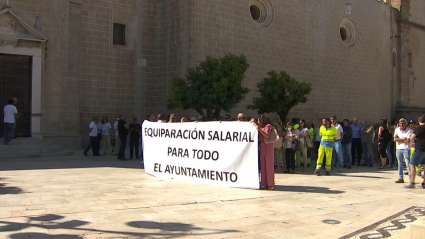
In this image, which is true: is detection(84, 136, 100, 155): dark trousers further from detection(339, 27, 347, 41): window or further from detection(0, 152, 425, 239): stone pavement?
detection(339, 27, 347, 41): window

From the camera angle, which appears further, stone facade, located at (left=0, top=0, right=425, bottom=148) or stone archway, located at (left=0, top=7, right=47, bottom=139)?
stone facade, located at (left=0, top=0, right=425, bottom=148)

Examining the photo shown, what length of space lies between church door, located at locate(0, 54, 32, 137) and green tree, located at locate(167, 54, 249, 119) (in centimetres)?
540

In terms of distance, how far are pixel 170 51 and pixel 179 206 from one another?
12.9 m

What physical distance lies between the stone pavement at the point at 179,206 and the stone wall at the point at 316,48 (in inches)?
388

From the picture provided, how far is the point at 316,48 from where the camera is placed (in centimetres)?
2403

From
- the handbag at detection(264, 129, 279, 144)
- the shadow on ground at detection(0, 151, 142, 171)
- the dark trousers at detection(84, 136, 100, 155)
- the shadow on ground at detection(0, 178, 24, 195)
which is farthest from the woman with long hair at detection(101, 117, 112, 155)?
the handbag at detection(264, 129, 279, 144)

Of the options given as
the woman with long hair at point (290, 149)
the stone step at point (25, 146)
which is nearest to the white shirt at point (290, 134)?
the woman with long hair at point (290, 149)

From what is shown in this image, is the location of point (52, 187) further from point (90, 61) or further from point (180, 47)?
point (180, 47)

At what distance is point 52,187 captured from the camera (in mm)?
8320

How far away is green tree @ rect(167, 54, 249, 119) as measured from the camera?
1398 cm

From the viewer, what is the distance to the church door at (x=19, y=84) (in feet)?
49.2

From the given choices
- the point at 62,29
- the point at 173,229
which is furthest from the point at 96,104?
the point at 173,229

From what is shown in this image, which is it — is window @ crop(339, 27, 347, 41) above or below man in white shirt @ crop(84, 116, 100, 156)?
above

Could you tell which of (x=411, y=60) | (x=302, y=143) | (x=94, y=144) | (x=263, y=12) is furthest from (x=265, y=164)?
(x=411, y=60)
